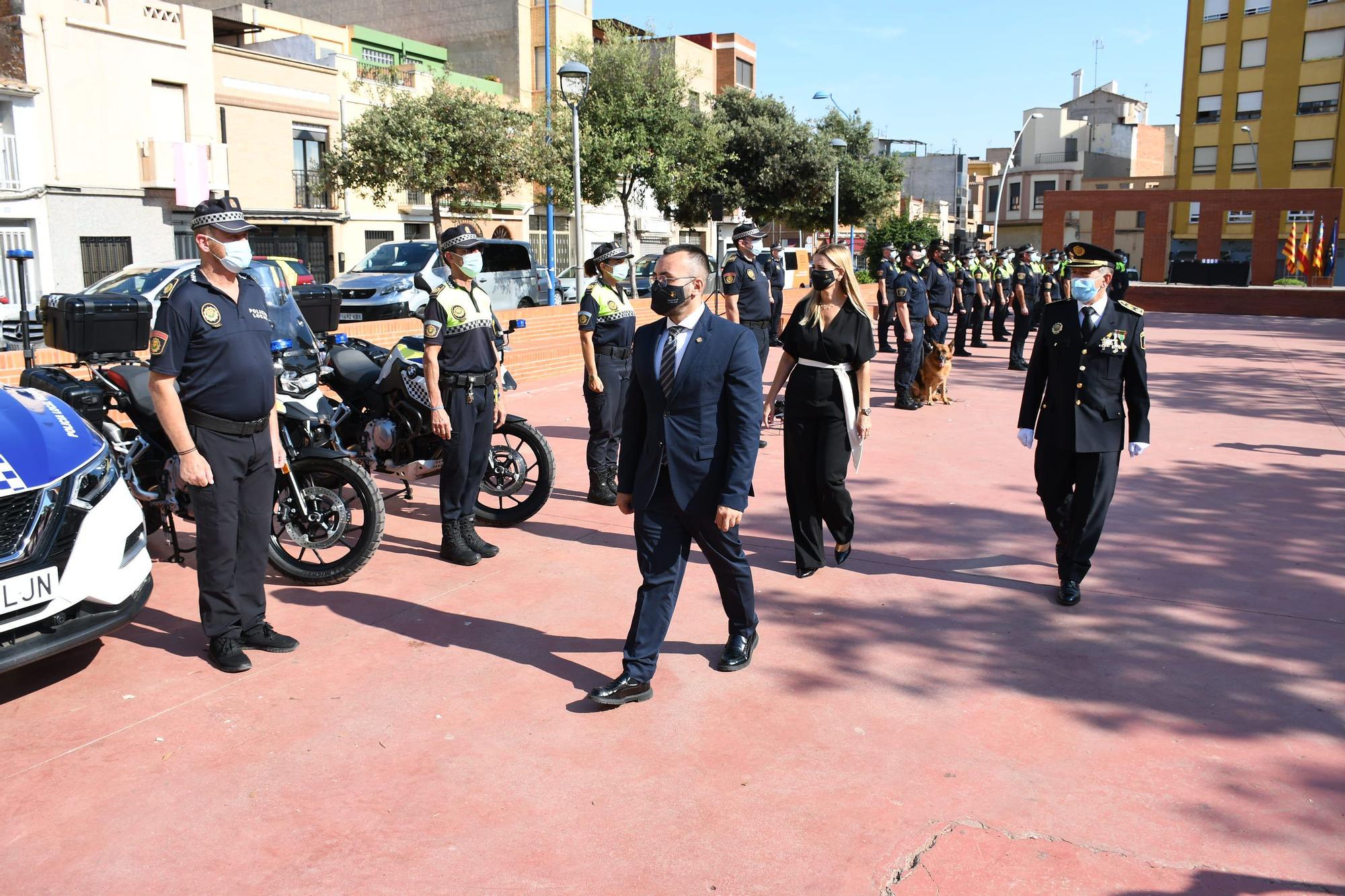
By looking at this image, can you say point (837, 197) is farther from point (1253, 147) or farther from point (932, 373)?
point (1253, 147)

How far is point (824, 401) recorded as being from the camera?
5.87 meters

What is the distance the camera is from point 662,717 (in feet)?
14.0

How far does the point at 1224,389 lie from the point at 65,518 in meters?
13.4

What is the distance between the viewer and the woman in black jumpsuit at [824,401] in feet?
19.2

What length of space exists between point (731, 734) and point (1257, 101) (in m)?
66.1

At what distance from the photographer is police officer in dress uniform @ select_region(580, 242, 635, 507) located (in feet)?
24.6

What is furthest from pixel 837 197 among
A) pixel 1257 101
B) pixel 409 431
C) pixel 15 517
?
pixel 1257 101

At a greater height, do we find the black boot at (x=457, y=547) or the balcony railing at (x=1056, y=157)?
the balcony railing at (x=1056, y=157)

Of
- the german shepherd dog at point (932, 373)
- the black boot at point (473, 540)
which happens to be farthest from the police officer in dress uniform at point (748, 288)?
the black boot at point (473, 540)

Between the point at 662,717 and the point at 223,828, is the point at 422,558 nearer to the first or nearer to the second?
the point at 662,717

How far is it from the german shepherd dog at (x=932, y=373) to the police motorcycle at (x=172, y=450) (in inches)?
295

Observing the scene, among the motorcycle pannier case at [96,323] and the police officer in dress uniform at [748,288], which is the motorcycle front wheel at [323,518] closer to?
the motorcycle pannier case at [96,323]

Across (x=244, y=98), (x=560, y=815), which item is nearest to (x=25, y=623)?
(x=560, y=815)

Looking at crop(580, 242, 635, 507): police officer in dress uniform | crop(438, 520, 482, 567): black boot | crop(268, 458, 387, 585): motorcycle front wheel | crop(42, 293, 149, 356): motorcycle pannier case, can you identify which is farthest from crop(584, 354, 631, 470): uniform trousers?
crop(42, 293, 149, 356): motorcycle pannier case
